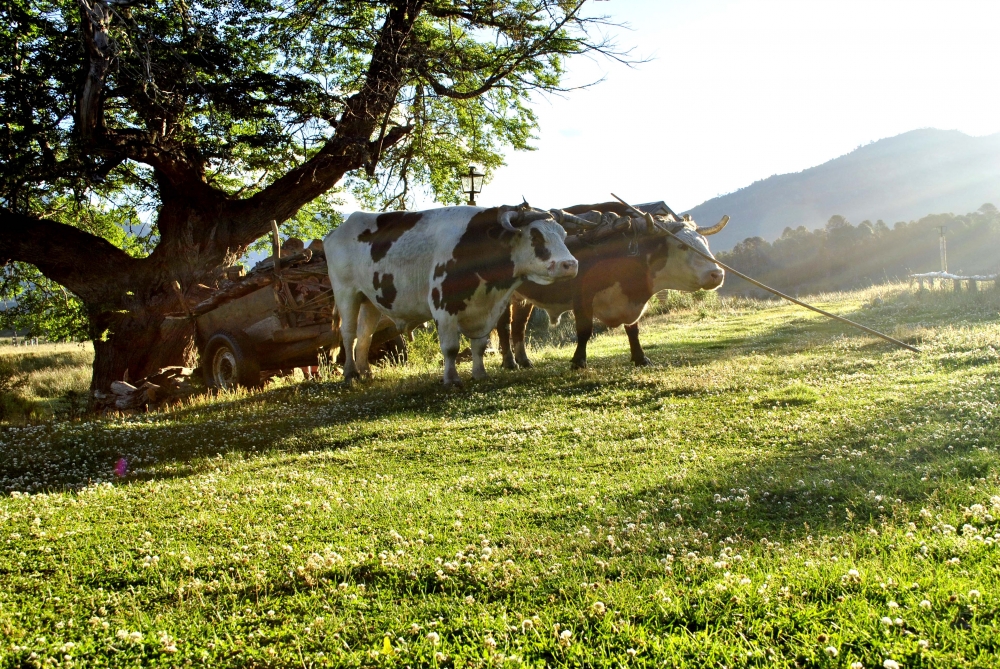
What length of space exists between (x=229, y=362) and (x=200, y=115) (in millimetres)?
6303

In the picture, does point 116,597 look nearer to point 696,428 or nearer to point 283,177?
point 696,428

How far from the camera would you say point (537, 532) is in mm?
5473

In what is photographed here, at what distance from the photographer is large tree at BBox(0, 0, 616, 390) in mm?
16344

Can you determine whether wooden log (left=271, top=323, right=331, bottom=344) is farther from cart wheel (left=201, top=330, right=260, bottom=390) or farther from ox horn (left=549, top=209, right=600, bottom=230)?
ox horn (left=549, top=209, right=600, bottom=230)

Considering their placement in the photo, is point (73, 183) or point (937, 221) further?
point (937, 221)

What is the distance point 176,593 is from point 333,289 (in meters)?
10.2

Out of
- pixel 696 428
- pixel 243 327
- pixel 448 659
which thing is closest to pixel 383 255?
pixel 243 327

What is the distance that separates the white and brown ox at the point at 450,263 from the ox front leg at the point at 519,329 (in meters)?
2.25

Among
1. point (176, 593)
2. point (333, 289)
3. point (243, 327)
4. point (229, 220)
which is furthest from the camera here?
point (229, 220)

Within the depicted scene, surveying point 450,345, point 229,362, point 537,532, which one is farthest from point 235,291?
point 537,532

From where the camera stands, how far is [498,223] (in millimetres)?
12891

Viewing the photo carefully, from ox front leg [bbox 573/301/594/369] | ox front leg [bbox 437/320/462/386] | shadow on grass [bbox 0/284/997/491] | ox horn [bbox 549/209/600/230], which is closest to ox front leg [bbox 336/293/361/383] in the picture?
shadow on grass [bbox 0/284/997/491]

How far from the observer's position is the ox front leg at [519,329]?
15.7 meters

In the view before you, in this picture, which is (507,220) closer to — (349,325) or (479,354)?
(479,354)
